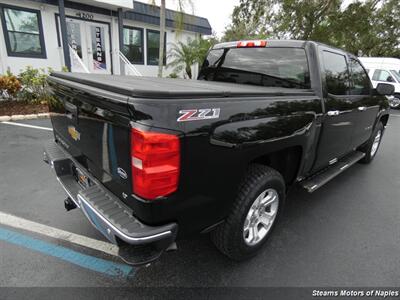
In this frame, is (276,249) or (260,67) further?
(260,67)

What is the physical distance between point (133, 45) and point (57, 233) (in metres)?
12.1

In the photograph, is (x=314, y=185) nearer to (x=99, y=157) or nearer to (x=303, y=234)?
(x=303, y=234)

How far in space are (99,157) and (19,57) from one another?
33.3ft

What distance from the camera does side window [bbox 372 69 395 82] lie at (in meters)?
13.3

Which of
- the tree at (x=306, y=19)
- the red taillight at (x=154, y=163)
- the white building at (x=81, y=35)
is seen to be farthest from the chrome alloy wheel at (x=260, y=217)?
the tree at (x=306, y=19)

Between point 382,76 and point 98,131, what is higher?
point 382,76

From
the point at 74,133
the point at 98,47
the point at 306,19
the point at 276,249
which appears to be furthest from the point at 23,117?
the point at 306,19

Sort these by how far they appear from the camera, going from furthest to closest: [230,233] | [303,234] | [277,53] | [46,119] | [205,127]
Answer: [46,119]
[277,53]
[303,234]
[230,233]
[205,127]

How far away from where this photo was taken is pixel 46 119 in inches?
302

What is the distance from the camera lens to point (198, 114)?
167 centimetres

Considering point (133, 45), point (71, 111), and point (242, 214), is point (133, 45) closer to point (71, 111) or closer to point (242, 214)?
point (71, 111)

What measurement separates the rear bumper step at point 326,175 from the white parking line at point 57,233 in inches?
86.3

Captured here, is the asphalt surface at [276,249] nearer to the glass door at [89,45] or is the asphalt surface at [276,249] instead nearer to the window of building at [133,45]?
the glass door at [89,45]

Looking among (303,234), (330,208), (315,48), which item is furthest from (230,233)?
(315,48)
